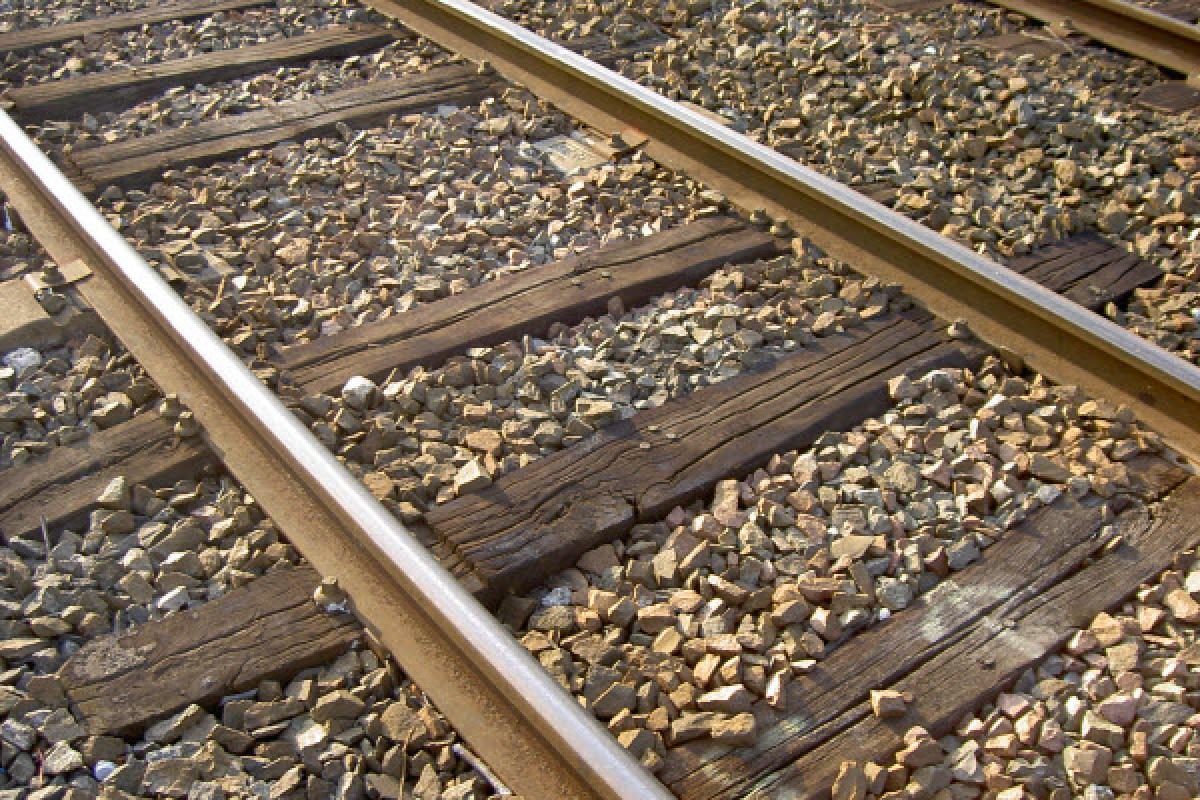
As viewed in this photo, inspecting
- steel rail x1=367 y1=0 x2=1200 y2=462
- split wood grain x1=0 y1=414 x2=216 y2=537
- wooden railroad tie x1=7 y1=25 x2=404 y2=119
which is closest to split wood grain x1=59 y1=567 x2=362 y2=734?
split wood grain x1=0 y1=414 x2=216 y2=537

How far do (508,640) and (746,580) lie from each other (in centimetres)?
62

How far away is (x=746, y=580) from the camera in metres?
2.78

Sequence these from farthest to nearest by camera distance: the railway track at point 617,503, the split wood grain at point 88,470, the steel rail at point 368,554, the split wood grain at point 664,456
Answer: the split wood grain at point 88,470, the split wood grain at point 664,456, the railway track at point 617,503, the steel rail at point 368,554

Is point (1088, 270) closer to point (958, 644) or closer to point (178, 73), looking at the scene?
point (958, 644)

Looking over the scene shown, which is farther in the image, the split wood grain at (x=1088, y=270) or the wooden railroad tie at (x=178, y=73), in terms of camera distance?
the wooden railroad tie at (x=178, y=73)

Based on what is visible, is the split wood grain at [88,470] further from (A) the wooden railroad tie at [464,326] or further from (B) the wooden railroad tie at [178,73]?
(B) the wooden railroad tie at [178,73]

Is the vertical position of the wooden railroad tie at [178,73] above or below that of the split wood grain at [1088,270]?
above

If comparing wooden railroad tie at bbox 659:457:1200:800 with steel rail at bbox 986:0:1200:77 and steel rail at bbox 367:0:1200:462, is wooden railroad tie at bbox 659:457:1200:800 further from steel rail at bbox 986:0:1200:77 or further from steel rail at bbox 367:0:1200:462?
steel rail at bbox 986:0:1200:77

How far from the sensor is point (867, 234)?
3.91m

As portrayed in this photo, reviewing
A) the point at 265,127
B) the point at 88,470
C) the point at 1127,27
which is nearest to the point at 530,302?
the point at 88,470

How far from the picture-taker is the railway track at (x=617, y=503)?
242cm

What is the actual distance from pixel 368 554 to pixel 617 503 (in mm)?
604

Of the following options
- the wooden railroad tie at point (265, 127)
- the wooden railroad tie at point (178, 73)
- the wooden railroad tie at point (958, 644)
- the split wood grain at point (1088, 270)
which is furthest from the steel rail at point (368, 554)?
the split wood grain at point (1088, 270)

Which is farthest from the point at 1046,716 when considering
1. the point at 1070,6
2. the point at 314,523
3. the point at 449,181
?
the point at 1070,6
